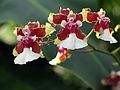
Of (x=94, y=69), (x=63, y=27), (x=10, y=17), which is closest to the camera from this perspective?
(x=63, y=27)

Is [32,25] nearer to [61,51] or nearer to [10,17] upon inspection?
[61,51]

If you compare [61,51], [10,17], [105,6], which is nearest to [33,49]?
[61,51]

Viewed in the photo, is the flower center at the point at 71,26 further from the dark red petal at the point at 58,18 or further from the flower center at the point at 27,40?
the flower center at the point at 27,40

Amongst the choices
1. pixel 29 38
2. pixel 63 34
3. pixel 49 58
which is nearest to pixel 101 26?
pixel 63 34

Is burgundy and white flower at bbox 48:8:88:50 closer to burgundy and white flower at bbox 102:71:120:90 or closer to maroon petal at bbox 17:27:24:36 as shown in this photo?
maroon petal at bbox 17:27:24:36

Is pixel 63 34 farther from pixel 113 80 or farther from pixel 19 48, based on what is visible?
pixel 113 80

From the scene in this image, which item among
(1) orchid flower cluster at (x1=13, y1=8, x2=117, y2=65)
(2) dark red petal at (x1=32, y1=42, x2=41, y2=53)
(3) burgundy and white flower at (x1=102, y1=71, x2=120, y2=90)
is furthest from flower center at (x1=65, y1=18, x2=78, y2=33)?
(3) burgundy and white flower at (x1=102, y1=71, x2=120, y2=90)
